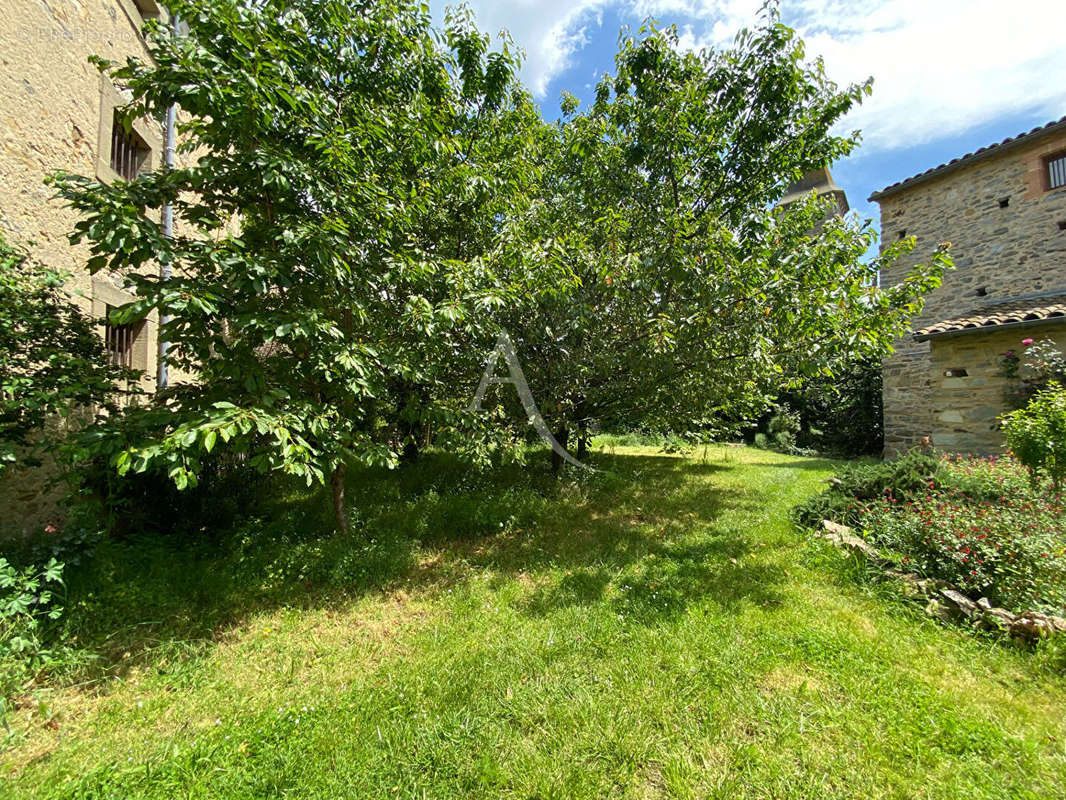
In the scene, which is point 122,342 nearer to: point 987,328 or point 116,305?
point 116,305

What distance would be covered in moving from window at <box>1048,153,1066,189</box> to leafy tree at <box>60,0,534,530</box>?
43.9 ft

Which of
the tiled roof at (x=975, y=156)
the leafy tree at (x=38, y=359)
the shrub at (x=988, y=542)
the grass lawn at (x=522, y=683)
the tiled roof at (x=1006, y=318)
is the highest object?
the tiled roof at (x=975, y=156)

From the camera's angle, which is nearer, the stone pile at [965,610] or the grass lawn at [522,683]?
the grass lawn at [522,683]

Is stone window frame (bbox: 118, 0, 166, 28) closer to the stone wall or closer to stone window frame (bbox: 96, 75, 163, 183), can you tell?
stone window frame (bbox: 96, 75, 163, 183)

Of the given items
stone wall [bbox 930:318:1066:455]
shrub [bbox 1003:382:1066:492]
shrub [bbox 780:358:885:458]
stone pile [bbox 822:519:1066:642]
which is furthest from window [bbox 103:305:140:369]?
shrub [bbox 780:358:885:458]

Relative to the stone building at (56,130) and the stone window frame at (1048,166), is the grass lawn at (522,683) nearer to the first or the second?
the stone building at (56,130)

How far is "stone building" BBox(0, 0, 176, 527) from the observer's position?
13.0ft

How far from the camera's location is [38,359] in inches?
132

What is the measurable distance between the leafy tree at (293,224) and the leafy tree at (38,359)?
46 cm

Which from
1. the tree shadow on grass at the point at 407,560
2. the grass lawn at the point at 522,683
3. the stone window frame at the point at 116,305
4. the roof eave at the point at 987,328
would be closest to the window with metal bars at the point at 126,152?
the stone window frame at the point at 116,305

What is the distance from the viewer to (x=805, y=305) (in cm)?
426

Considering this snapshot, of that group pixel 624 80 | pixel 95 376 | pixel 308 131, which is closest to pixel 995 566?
pixel 308 131

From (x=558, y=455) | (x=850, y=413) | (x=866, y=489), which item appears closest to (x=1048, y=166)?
(x=850, y=413)

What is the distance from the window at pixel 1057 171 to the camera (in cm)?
899
